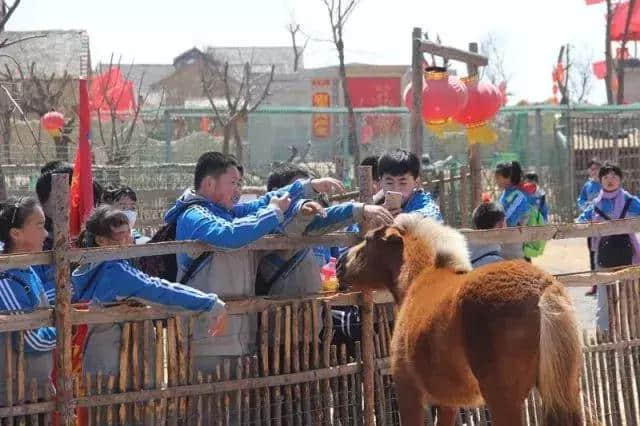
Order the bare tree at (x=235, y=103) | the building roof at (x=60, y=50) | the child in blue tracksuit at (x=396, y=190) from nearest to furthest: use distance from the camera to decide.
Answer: the child in blue tracksuit at (x=396, y=190) < the bare tree at (x=235, y=103) < the building roof at (x=60, y=50)

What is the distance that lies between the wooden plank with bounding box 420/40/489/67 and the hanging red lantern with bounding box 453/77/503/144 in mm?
205

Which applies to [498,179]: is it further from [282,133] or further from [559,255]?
[282,133]

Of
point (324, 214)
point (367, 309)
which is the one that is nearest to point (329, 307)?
point (367, 309)

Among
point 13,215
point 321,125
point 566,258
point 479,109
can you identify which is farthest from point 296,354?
point 321,125

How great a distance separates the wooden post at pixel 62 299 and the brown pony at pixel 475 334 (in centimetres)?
159

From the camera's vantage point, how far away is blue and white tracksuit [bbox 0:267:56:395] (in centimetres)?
479

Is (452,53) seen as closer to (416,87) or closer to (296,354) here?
(416,87)

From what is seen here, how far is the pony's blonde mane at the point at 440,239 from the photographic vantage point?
4.75m

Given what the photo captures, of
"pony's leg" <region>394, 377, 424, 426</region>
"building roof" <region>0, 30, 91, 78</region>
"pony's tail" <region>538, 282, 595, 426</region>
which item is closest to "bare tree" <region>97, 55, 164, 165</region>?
"building roof" <region>0, 30, 91, 78</region>

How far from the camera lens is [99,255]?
15.4 ft

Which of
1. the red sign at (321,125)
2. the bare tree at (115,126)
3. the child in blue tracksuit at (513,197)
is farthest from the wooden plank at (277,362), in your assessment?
the red sign at (321,125)

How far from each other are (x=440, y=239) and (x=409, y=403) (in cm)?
83

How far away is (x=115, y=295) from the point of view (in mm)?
4867

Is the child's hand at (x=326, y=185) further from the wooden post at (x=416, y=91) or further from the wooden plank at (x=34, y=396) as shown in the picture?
the wooden post at (x=416, y=91)
